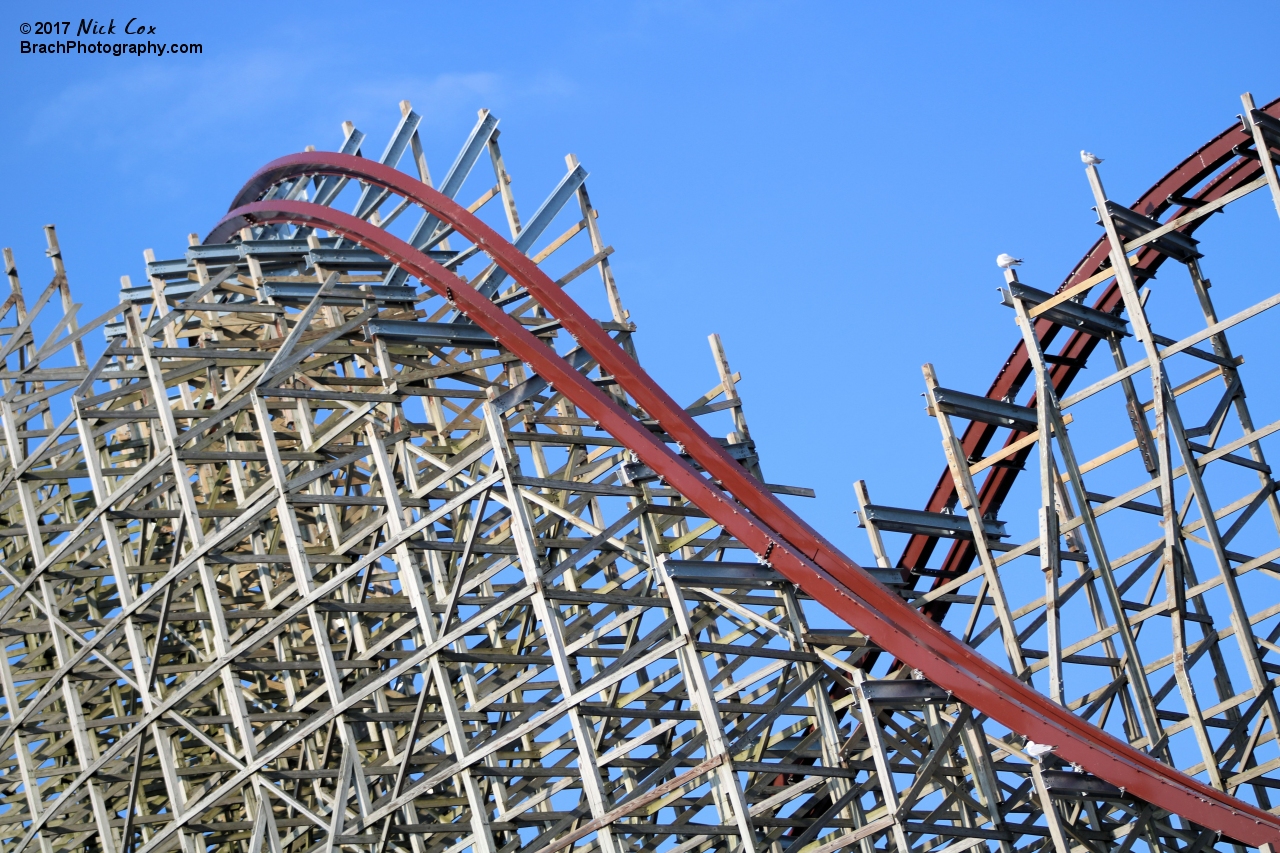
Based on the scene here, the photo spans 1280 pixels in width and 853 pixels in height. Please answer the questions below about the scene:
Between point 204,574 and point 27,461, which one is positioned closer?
point 204,574

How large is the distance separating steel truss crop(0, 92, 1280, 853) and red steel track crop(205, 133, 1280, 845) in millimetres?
35

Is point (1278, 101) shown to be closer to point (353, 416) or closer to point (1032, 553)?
point (1032, 553)

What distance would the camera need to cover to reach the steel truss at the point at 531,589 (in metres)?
14.7

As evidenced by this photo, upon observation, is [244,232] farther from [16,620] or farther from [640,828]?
[640,828]

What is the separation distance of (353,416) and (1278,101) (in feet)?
29.8

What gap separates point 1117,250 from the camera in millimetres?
16422

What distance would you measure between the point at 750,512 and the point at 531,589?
2953mm

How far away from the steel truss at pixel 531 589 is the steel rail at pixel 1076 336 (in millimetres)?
67

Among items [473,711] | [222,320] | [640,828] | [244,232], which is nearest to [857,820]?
[640,828]

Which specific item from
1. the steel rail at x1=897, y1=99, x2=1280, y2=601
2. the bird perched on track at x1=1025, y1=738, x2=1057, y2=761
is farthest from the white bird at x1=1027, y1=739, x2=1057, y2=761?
the steel rail at x1=897, y1=99, x2=1280, y2=601

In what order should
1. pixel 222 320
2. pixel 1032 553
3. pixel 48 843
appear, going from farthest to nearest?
pixel 222 320 → pixel 48 843 → pixel 1032 553

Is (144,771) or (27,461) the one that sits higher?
(27,461)

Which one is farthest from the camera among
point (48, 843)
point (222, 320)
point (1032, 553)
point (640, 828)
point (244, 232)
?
point (244, 232)

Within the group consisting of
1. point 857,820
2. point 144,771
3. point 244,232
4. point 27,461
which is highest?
point 244,232
